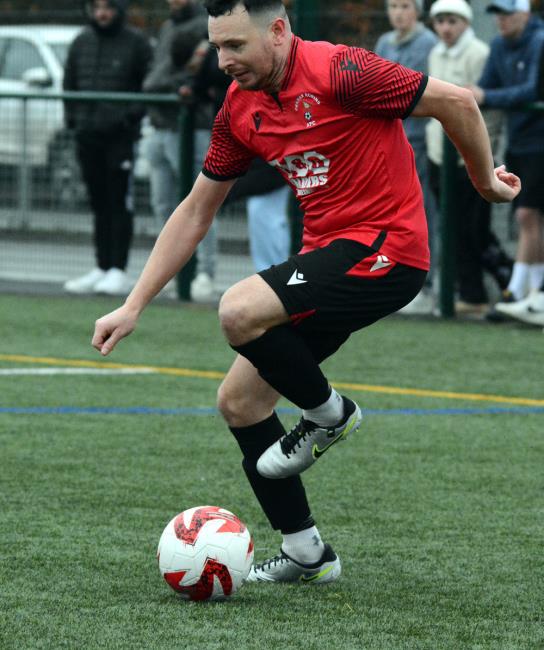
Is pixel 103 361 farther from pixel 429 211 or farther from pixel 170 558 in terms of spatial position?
pixel 170 558

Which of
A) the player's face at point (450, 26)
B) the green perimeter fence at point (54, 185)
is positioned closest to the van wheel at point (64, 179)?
the green perimeter fence at point (54, 185)

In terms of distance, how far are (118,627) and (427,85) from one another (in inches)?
66.3

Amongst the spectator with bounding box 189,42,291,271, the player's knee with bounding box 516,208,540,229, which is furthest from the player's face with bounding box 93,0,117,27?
the player's knee with bounding box 516,208,540,229

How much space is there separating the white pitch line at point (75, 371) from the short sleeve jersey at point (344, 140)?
4402 millimetres

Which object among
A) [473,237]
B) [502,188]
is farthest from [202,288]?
[502,188]

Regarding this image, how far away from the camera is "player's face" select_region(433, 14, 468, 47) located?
11.0 meters

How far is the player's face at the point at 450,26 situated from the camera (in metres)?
Result: 11.0

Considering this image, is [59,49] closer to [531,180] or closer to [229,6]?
[531,180]

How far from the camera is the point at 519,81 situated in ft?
35.8

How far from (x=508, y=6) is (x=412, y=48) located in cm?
89

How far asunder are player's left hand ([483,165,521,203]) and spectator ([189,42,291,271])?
6328 millimetres

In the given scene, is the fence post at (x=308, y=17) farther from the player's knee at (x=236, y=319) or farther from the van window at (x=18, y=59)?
the player's knee at (x=236, y=319)

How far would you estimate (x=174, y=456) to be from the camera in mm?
6551

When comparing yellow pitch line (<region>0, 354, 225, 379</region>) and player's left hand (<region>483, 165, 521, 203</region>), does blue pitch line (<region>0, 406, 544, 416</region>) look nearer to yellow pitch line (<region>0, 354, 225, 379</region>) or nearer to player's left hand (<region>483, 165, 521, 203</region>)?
yellow pitch line (<region>0, 354, 225, 379</region>)
